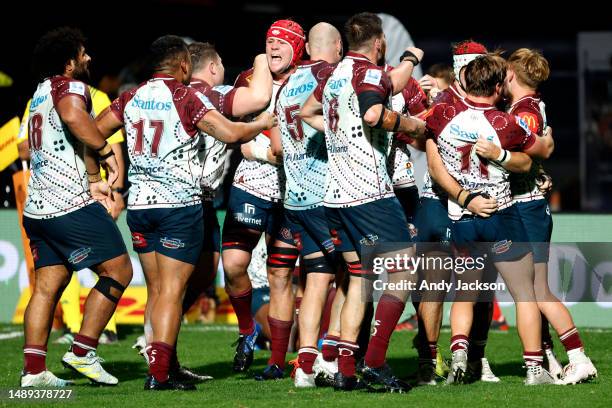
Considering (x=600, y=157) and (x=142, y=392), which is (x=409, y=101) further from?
(x=600, y=157)


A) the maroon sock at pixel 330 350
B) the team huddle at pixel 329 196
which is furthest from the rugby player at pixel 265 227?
the maroon sock at pixel 330 350

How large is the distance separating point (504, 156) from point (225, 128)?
175 centimetres

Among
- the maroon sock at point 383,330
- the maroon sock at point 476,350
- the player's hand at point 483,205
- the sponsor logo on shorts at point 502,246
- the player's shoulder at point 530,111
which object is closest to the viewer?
the maroon sock at point 383,330

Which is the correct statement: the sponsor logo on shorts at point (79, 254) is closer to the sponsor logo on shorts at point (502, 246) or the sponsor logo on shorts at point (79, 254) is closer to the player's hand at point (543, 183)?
the sponsor logo on shorts at point (502, 246)

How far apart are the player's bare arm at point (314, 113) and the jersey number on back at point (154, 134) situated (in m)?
0.93

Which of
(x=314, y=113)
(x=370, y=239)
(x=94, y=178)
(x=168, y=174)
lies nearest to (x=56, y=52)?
(x=94, y=178)

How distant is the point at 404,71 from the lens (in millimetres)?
7832

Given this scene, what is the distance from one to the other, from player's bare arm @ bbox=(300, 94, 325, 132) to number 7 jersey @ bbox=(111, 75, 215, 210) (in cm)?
63

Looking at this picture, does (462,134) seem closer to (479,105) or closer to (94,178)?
(479,105)

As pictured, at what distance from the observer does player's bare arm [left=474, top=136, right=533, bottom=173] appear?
7633 mm

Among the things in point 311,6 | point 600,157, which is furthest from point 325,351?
point 600,157

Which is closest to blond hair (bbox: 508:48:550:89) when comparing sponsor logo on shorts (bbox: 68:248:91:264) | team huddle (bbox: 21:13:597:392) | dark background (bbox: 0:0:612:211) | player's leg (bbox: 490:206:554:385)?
team huddle (bbox: 21:13:597:392)

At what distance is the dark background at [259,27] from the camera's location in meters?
16.2

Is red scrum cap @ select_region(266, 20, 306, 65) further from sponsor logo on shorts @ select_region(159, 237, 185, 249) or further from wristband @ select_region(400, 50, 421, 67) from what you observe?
sponsor logo on shorts @ select_region(159, 237, 185, 249)
